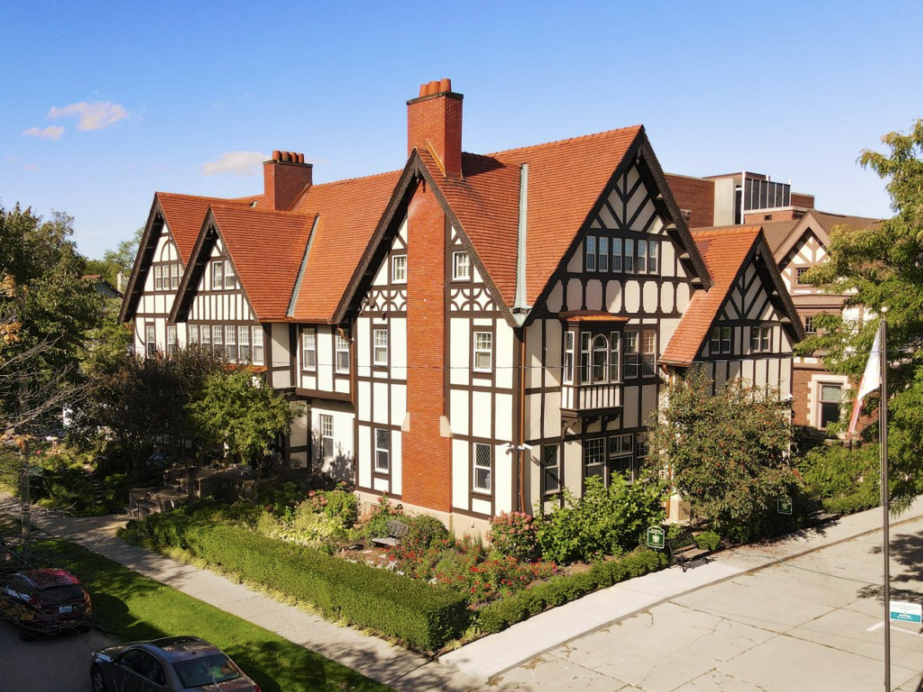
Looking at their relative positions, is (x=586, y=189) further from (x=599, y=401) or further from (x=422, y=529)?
(x=422, y=529)

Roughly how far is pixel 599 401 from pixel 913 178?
1023 centimetres

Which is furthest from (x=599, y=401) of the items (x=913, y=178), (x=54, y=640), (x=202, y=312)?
(x=202, y=312)

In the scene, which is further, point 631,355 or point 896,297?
point 631,355

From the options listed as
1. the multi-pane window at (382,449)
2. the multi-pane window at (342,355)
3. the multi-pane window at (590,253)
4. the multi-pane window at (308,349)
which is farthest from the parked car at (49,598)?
the multi-pane window at (590,253)

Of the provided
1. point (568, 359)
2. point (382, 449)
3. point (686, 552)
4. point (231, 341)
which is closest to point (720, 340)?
point (568, 359)

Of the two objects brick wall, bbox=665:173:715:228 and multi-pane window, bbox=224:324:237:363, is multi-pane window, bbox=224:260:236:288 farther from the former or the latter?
brick wall, bbox=665:173:715:228

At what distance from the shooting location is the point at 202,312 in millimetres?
33062

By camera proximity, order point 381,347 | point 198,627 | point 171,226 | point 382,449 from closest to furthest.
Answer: point 198,627 < point 381,347 < point 382,449 < point 171,226

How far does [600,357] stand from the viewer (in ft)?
79.4

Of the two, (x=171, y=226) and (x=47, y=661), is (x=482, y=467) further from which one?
(x=171, y=226)

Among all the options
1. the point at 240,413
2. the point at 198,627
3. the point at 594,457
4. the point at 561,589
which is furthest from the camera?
the point at 240,413

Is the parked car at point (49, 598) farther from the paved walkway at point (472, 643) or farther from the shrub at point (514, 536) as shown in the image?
the shrub at point (514, 536)

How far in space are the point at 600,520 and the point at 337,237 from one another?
15919 millimetres

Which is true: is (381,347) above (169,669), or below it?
above
